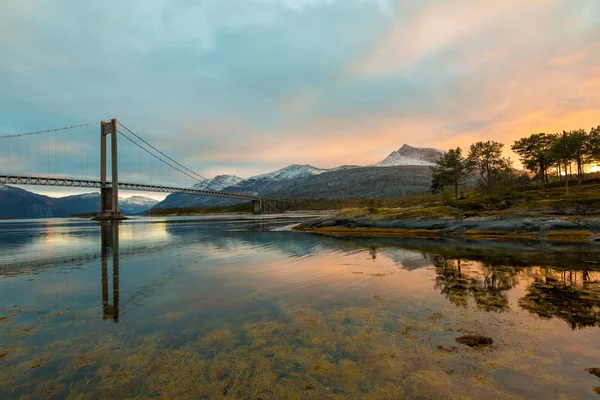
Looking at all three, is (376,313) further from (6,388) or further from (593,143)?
(593,143)

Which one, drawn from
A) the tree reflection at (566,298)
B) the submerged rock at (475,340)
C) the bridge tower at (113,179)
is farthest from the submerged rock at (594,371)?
→ the bridge tower at (113,179)

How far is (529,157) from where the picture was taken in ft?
256

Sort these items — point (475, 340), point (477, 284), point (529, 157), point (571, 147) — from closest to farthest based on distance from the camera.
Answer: point (475, 340), point (477, 284), point (571, 147), point (529, 157)

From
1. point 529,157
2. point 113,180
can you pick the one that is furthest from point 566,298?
point 113,180

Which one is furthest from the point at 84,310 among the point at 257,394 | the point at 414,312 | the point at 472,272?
the point at 472,272

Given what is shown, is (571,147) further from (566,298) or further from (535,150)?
(566,298)

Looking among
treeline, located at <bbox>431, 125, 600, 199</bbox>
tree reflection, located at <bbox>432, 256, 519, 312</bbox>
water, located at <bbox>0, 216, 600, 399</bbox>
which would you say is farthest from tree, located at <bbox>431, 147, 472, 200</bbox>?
tree reflection, located at <bbox>432, 256, 519, 312</bbox>

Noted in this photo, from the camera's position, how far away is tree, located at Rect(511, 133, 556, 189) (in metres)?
70.9

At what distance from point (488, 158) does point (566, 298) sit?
7432cm

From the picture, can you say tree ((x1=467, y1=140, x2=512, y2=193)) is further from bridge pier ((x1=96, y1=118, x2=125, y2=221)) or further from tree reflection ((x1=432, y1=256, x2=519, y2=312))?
bridge pier ((x1=96, y1=118, x2=125, y2=221))

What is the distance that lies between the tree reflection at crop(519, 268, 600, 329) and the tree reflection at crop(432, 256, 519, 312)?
38.7 inches

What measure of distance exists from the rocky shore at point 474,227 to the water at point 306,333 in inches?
729

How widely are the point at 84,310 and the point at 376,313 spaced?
1303cm

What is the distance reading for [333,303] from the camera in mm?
13258
